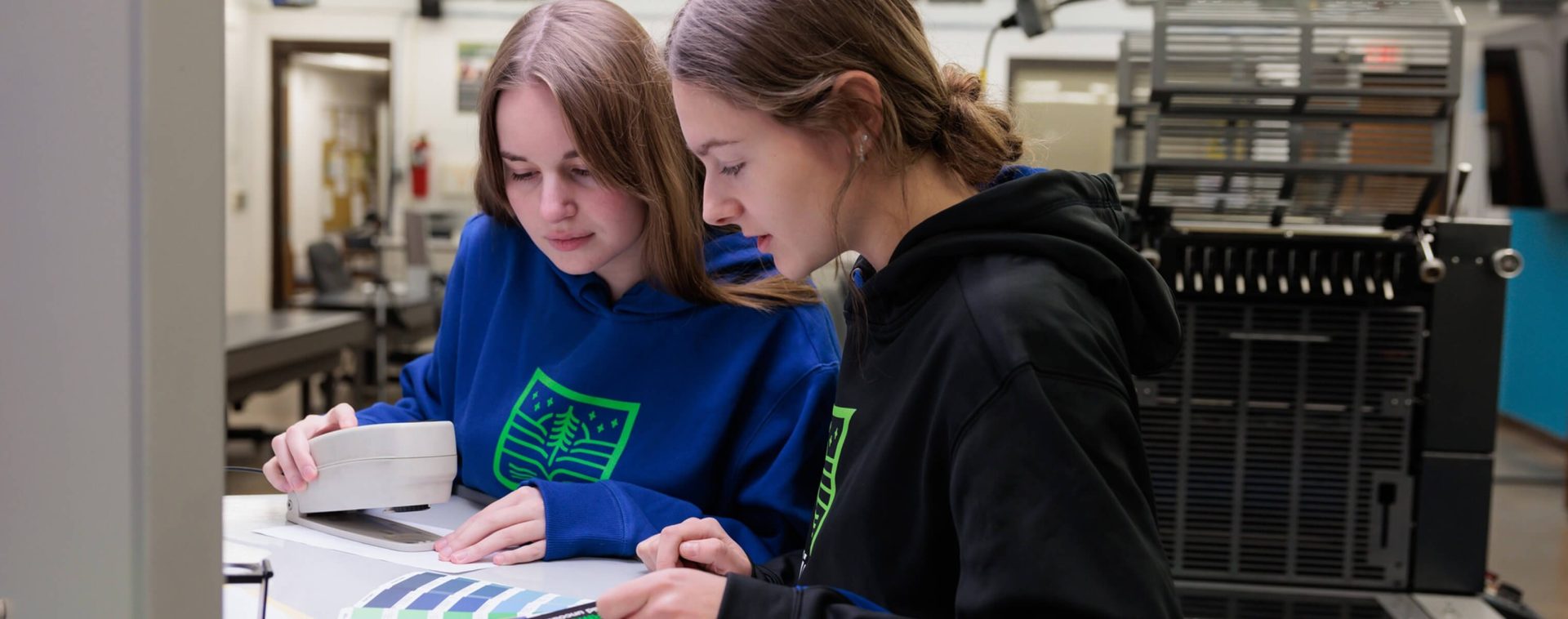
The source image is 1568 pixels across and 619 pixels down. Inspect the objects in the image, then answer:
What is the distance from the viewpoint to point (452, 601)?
939 millimetres

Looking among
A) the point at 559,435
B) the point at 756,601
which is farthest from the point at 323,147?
the point at 756,601

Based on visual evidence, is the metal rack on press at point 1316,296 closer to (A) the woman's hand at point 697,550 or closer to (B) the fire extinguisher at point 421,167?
(A) the woman's hand at point 697,550

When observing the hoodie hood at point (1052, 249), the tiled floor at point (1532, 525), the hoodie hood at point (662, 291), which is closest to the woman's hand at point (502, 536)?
the hoodie hood at point (662, 291)

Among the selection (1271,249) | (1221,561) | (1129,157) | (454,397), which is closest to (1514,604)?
(1221,561)

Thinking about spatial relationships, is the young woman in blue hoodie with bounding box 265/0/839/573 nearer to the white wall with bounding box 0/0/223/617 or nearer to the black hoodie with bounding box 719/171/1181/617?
the black hoodie with bounding box 719/171/1181/617

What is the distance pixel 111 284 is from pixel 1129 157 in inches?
80.1

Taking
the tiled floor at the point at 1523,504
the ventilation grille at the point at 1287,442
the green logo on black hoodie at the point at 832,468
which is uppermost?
the green logo on black hoodie at the point at 832,468

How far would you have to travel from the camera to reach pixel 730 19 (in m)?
0.86

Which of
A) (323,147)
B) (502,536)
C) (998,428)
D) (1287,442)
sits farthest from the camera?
(323,147)

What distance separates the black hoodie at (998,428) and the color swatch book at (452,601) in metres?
0.20

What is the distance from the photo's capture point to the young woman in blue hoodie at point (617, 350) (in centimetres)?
112

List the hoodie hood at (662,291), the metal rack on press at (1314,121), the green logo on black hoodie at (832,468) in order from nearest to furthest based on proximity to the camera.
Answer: the green logo on black hoodie at (832,468) < the hoodie hood at (662,291) < the metal rack on press at (1314,121)

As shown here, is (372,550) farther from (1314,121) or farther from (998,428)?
(1314,121)

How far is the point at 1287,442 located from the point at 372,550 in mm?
1544
